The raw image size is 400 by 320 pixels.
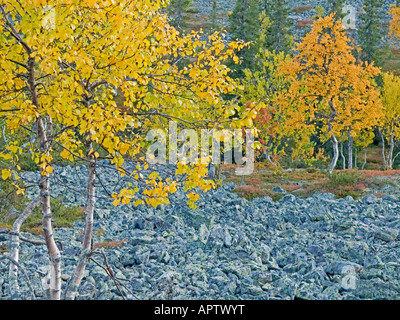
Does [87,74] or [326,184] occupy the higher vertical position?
[87,74]

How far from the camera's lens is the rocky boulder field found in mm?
9672

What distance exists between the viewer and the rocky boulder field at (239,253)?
967cm

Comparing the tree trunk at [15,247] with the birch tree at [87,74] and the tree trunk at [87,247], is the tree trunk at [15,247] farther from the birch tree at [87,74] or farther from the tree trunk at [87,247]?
the birch tree at [87,74]

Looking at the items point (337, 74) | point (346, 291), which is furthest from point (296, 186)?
point (346, 291)

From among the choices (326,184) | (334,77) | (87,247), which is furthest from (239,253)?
(334,77)

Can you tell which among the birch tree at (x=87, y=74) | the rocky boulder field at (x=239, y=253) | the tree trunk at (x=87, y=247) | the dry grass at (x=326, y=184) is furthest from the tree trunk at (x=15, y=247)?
the dry grass at (x=326, y=184)

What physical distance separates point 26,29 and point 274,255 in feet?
30.2

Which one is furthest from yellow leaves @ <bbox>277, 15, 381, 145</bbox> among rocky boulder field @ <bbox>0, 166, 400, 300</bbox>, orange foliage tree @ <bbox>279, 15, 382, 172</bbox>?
rocky boulder field @ <bbox>0, 166, 400, 300</bbox>

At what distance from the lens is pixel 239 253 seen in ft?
39.0

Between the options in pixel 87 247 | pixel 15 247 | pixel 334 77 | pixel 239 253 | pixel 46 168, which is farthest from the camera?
pixel 334 77

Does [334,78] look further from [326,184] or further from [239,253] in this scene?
[239,253]

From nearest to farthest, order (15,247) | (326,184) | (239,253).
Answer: (15,247) → (239,253) → (326,184)

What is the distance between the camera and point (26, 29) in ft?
16.5

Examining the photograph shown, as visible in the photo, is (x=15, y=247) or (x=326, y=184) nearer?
(x=15, y=247)
